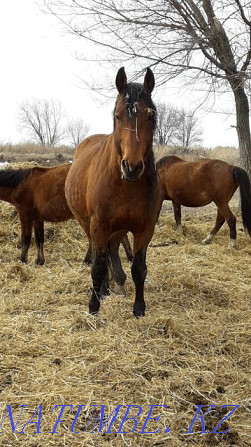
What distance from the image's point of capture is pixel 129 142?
2.76 m

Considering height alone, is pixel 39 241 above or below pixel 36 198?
below

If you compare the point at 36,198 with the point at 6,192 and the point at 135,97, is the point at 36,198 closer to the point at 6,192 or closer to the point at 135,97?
the point at 6,192

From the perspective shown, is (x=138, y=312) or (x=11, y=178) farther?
(x=11, y=178)

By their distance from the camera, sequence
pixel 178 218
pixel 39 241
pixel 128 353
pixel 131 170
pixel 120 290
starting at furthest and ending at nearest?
1. pixel 178 218
2. pixel 39 241
3. pixel 120 290
4. pixel 128 353
5. pixel 131 170

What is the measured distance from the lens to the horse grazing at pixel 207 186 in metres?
6.99

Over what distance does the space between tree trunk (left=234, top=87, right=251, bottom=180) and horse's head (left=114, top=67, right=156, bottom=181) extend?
6906 millimetres

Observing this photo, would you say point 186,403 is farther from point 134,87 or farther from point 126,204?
point 134,87

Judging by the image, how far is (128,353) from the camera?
2.77 m

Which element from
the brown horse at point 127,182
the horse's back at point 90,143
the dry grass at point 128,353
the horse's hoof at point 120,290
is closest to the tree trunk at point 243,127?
the dry grass at point 128,353

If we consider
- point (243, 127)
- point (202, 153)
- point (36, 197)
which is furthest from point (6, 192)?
point (202, 153)

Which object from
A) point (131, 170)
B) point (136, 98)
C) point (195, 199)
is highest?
point (136, 98)

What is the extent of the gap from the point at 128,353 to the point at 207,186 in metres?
5.49

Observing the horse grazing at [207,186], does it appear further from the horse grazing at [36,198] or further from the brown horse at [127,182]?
the brown horse at [127,182]

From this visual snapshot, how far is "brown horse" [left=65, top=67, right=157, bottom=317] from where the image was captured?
2.83 metres
